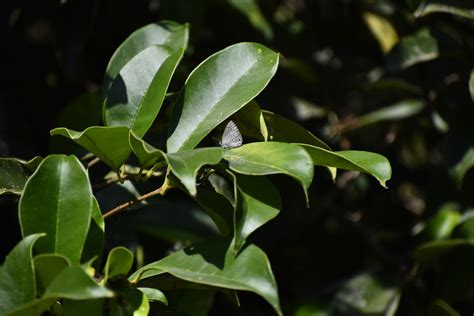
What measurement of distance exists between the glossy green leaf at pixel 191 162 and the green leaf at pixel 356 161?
0.42 ft

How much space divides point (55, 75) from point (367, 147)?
82cm

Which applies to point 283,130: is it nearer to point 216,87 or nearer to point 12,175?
point 216,87

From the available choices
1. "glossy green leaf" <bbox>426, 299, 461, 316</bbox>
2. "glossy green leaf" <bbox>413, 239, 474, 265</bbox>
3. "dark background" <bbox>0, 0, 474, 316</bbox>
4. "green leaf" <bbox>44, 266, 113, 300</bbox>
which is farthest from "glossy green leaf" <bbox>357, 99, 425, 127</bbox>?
"green leaf" <bbox>44, 266, 113, 300</bbox>

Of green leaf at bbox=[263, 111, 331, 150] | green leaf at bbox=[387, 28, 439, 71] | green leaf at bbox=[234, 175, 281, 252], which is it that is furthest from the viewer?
green leaf at bbox=[387, 28, 439, 71]

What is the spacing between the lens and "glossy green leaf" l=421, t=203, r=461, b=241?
5.92ft

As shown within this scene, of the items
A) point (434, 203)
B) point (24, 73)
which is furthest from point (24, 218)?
point (434, 203)

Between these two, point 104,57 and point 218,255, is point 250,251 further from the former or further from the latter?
point 104,57

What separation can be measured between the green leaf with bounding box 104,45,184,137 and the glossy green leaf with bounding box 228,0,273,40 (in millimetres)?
681

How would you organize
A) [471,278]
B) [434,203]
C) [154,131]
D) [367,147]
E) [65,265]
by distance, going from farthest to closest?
1. [367,147]
2. [434,203]
3. [471,278]
4. [154,131]
5. [65,265]

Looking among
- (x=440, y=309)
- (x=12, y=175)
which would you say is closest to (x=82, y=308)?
(x=12, y=175)

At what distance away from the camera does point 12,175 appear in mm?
1129

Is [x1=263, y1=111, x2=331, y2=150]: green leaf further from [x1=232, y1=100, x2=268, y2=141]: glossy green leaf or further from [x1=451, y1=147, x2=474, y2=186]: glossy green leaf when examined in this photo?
[x1=451, y1=147, x2=474, y2=186]: glossy green leaf

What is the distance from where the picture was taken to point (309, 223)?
212cm

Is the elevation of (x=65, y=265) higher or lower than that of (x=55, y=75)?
higher
